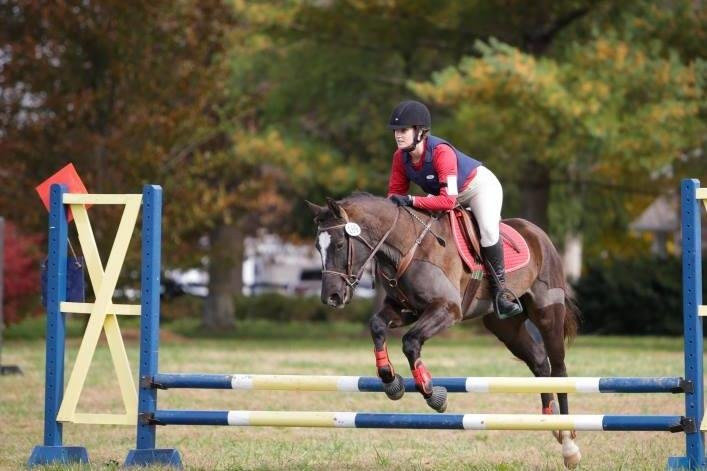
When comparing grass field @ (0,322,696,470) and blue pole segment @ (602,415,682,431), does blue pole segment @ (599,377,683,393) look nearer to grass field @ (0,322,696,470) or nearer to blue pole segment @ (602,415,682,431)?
blue pole segment @ (602,415,682,431)

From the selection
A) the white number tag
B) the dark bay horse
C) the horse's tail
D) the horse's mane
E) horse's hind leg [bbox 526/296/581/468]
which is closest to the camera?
the dark bay horse

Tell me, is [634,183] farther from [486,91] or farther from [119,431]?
[119,431]

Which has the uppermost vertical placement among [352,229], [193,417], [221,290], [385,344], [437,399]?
[352,229]

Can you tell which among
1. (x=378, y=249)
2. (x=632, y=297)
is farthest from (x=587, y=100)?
(x=378, y=249)

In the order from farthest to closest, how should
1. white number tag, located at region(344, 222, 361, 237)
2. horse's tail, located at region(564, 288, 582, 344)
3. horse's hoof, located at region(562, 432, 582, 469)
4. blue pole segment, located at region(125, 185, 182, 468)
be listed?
horse's tail, located at region(564, 288, 582, 344), horse's hoof, located at region(562, 432, 582, 469), blue pole segment, located at region(125, 185, 182, 468), white number tag, located at region(344, 222, 361, 237)

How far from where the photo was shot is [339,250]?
7824mm

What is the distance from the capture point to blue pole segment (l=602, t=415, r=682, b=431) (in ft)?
23.9

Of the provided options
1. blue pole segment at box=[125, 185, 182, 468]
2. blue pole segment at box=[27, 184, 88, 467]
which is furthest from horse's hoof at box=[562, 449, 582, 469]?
blue pole segment at box=[27, 184, 88, 467]

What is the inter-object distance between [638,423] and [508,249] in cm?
226

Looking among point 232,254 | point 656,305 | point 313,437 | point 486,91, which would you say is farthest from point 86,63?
point 313,437

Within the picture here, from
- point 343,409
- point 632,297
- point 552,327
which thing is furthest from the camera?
point 632,297

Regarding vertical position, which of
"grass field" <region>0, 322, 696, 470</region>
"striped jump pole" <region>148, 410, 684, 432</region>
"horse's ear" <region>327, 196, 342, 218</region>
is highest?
"horse's ear" <region>327, 196, 342, 218</region>

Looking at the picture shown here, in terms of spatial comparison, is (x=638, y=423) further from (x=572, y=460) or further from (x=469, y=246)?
(x=469, y=246)

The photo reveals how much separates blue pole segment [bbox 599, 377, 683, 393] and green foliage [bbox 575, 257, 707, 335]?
22.8 metres
